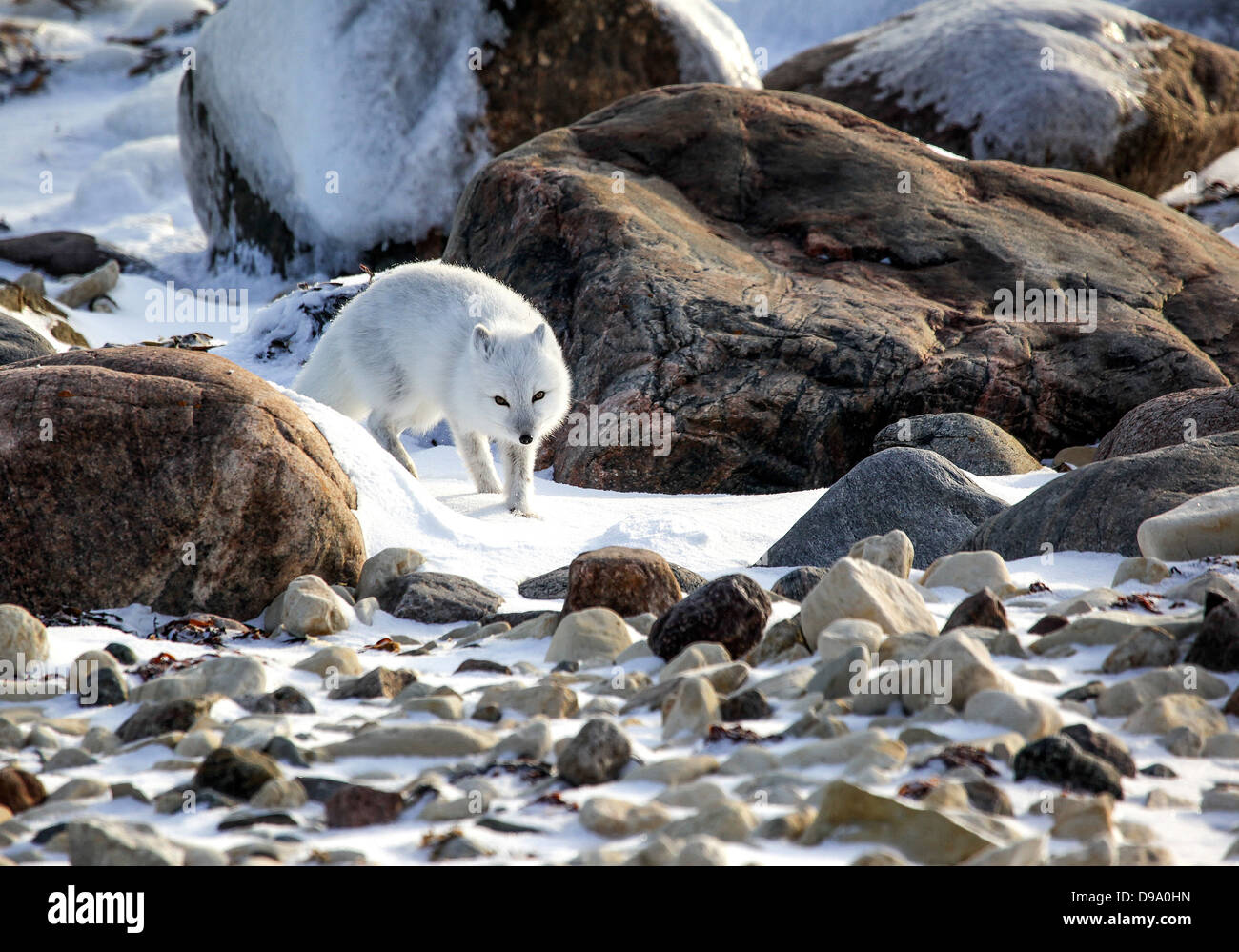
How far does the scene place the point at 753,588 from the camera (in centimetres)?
335

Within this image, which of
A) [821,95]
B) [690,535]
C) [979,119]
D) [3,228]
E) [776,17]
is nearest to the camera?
[690,535]

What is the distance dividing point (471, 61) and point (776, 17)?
12.9 m

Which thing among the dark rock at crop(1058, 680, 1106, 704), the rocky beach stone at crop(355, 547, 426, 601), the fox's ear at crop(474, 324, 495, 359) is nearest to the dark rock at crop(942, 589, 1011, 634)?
the dark rock at crop(1058, 680, 1106, 704)

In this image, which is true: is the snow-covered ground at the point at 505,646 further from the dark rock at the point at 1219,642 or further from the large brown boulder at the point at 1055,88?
the large brown boulder at the point at 1055,88

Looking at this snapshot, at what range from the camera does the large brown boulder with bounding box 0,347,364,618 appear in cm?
365

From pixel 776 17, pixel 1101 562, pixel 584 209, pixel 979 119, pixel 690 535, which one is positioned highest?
pixel 776 17

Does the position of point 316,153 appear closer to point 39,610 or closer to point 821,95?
point 821,95

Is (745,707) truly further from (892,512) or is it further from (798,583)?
(892,512)

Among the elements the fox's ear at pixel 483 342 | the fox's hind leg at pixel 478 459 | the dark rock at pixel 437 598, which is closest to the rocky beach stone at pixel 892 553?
the dark rock at pixel 437 598

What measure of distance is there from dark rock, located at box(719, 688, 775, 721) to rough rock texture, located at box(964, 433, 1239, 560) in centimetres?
192

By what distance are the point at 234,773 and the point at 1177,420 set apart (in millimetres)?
5028

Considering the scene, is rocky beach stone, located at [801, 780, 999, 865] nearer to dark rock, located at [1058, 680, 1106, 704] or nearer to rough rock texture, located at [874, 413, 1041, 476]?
dark rock, located at [1058, 680, 1106, 704]

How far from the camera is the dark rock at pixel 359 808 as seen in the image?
2.18 meters

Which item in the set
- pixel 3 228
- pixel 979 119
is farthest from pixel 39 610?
pixel 3 228
